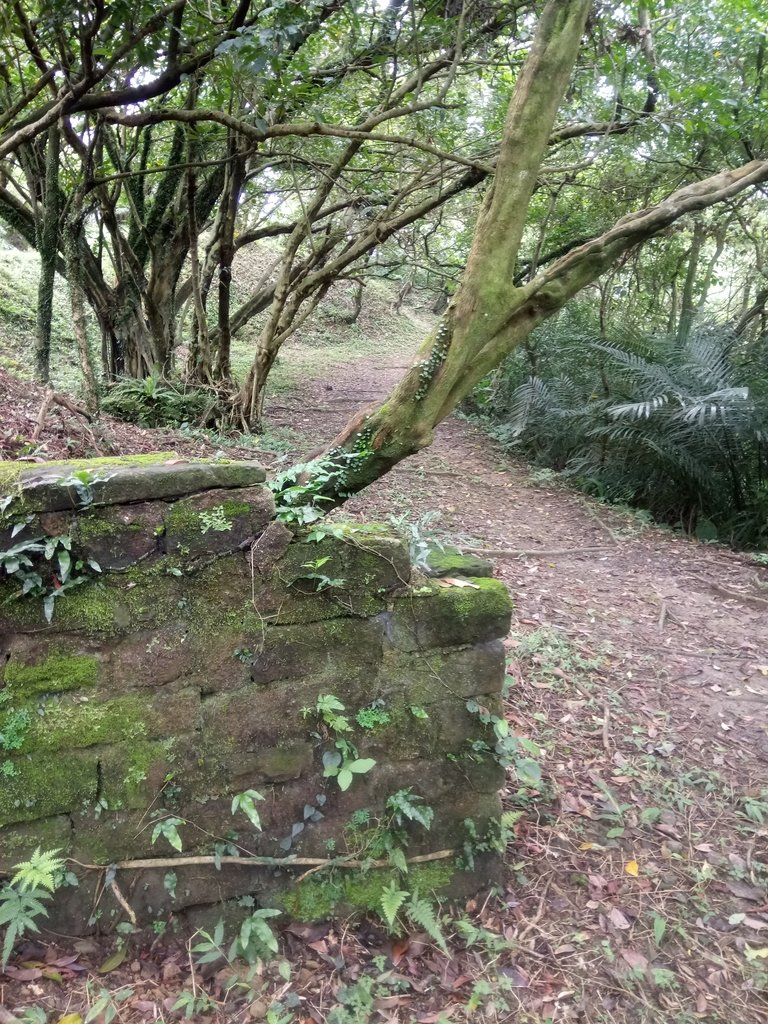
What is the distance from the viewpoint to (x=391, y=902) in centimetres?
239

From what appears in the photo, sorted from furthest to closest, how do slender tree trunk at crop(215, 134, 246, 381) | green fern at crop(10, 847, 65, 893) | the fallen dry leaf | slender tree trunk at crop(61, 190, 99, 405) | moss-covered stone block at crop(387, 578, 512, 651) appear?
slender tree trunk at crop(215, 134, 246, 381), slender tree trunk at crop(61, 190, 99, 405), the fallen dry leaf, moss-covered stone block at crop(387, 578, 512, 651), green fern at crop(10, 847, 65, 893)

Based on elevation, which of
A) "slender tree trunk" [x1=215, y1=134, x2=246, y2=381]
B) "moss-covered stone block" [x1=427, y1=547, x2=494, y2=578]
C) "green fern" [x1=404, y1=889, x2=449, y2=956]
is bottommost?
"green fern" [x1=404, y1=889, x2=449, y2=956]

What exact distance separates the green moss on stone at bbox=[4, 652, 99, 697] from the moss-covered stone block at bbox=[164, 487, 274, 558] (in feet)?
1.55

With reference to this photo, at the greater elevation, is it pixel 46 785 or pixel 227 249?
pixel 227 249

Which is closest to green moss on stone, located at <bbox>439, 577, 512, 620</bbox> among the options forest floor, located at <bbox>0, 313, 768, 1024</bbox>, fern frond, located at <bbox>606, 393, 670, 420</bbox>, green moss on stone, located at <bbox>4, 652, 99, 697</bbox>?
forest floor, located at <bbox>0, 313, 768, 1024</bbox>

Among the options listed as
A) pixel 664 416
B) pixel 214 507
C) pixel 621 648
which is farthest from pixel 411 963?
pixel 664 416

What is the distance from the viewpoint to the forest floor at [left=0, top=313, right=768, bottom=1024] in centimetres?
226

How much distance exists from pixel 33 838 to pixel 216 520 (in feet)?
4.01

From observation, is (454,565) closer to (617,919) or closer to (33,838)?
(617,919)

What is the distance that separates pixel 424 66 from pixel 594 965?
7.29 m

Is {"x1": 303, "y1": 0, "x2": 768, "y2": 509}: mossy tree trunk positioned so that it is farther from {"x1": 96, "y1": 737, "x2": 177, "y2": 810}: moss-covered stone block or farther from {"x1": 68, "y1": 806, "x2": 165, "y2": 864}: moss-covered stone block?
{"x1": 68, "y1": 806, "x2": 165, "y2": 864}: moss-covered stone block

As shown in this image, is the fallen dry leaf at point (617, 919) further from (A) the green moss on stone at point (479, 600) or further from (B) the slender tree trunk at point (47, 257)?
(B) the slender tree trunk at point (47, 257)

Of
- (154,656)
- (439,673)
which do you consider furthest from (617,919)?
(154,656)

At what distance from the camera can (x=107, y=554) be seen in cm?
215
